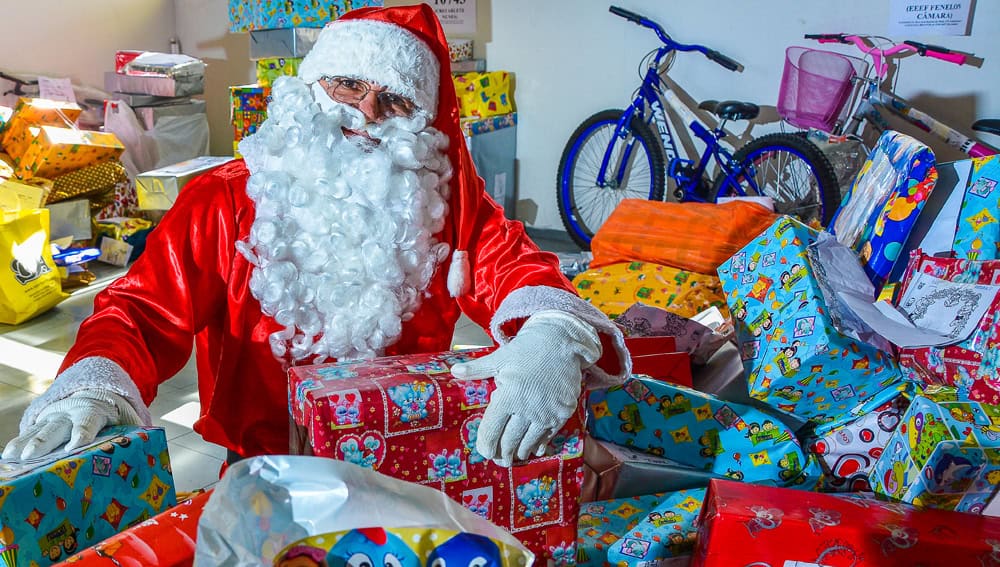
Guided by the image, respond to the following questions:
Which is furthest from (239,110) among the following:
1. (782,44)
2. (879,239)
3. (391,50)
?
(879,239)

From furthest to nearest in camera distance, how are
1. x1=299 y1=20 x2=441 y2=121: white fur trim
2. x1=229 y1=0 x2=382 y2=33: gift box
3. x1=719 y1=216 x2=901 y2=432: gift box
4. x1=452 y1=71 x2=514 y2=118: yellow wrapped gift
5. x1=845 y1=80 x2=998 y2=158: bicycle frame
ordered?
x1=452 y1=71 x2=514 y2=118: yellow wrapped gift → x1=229 y1=0 x2=382 y2=33: gift box → x1=845 y1=80 x2=998 y2=158: bicycle frame → x1=299 y1=20 x2=441 y2=121: white fur trim → x1=719 y1=216 x2=901 y2=432: gift box

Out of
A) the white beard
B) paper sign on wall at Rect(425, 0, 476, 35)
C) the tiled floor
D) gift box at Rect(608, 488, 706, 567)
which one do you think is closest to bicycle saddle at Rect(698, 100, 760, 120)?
the tiled floor

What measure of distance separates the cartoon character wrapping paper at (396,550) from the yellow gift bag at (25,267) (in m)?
3.78

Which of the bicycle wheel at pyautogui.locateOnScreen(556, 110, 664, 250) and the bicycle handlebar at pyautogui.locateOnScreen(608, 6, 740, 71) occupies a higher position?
the bicycle handlebar at pyautogui.locateOnScreen(608, 6, 740, 71)

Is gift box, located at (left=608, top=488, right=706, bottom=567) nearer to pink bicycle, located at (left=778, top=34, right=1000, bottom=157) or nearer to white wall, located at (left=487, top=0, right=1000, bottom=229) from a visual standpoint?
pink bicycle, located at (left=778, top=34, right=1000, bottom=157)

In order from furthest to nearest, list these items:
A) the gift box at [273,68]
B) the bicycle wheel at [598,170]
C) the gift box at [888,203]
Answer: the bicycle wheel at [598,170] → the gift box at [273,68] → the gift box at [888,203]

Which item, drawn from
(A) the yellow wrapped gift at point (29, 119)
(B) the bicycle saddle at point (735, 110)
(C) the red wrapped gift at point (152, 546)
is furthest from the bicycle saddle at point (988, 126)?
(A) the yellow wrapped gift at point (29, 119)

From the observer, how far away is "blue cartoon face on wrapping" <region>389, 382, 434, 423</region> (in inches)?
37.8

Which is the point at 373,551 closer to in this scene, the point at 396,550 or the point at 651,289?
the point at 396,550

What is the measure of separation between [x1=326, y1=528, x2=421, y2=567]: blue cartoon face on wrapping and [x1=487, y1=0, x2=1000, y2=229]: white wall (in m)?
4.15

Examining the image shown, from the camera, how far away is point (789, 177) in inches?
162

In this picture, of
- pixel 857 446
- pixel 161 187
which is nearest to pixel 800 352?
pixel 857 446

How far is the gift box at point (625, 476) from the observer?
57.2 inches

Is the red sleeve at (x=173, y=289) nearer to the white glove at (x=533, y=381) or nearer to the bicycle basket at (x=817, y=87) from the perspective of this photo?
the white glove at (x=533, y=381)
